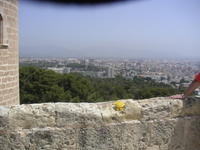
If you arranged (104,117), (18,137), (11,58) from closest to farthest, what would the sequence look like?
(18,137) < (104,117) < (11,58)

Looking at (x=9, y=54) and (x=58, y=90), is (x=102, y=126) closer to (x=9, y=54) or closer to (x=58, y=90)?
(x=9, y=54)

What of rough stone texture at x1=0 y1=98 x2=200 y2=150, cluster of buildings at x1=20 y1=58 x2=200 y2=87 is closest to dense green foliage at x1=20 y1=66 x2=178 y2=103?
cluster of buildings at x1=20 y1=58 x2=200 y2=87

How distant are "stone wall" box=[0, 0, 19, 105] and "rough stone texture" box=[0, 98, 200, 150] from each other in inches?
156

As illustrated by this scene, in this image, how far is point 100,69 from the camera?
148 feet

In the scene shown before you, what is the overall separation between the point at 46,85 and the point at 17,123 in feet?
58.5

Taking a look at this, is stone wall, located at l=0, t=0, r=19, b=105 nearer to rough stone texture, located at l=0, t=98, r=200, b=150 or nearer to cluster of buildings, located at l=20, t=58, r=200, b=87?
rough stone texture, located at l=0, t=98, r=200, b=150

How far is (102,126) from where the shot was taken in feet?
6.81

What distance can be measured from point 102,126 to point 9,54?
14.8 feet

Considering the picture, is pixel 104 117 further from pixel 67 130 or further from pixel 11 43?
pixel 11 43

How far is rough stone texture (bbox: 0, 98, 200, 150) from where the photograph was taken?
1.94 m

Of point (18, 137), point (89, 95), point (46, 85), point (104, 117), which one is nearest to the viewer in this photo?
point (18, 137)

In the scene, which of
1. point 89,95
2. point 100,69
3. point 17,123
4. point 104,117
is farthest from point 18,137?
point 100,69

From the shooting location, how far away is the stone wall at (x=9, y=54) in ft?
18.7

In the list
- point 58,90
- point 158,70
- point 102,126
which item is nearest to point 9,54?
point 102,126
